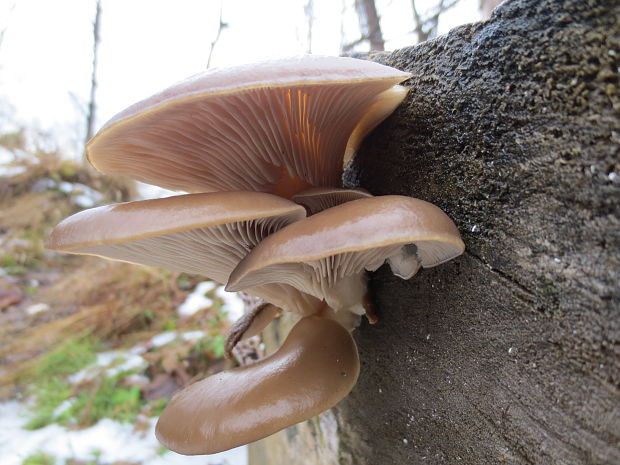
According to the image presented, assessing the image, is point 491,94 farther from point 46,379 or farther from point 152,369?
point 46,379

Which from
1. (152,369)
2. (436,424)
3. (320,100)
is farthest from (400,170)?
(152,369)

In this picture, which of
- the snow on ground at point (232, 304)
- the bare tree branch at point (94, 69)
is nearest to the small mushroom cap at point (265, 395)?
the snow on ground at point (232, 304)

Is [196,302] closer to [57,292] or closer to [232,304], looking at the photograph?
[232,304]

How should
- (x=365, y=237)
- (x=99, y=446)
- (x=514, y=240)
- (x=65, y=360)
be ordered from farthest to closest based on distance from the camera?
(x=65, y=360) → (x=99, y=446) → (x=514, y=240) → (x=365, y=237)

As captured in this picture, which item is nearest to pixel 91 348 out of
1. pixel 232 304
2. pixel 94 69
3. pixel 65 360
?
pixel 65 360

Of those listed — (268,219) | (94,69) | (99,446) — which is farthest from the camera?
(94,69)
